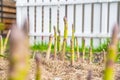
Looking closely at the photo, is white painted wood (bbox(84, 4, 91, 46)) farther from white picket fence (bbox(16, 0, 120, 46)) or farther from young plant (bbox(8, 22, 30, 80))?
young plant (bbox(8, 22, 30, 80))

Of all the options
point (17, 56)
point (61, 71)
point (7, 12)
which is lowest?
point (61, 71)

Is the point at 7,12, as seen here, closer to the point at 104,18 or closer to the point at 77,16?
the point at 77,16

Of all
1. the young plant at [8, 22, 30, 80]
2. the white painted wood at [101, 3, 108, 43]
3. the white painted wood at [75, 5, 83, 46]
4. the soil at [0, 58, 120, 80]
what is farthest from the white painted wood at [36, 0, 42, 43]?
the young plant at [8, 22, 30, 80]

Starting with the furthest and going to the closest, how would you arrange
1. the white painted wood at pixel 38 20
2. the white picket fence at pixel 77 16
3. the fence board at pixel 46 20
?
1. the white painted wood at pixel 38 20
2. the fence board at pixel 46 20
3. the white picket fence at pixel 77 16

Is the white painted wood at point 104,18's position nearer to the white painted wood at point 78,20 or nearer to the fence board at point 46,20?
the white painted wood at point 78,20

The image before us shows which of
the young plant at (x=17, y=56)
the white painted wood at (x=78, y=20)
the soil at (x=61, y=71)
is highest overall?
the white painted wood at (x=78, y=20)

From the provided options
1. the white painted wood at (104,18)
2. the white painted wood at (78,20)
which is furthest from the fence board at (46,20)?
the white painted wood at (104,18)

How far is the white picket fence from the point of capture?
712cm

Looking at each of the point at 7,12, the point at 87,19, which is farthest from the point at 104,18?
the point at 7,12

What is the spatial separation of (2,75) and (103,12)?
5.62m

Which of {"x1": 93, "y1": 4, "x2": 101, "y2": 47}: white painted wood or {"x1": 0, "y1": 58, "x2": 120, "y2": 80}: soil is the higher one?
{"x1": 93, "y1": 4, "x2": 101, "y2": 47}: white painted wood

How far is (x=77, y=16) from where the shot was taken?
749cm

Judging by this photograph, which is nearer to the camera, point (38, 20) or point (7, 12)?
point (38, 20)

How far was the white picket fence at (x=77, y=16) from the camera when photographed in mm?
7117
